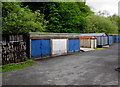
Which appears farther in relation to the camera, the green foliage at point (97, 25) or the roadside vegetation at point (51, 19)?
the green foliage at point (97, 25)

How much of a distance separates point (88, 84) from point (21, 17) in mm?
10035

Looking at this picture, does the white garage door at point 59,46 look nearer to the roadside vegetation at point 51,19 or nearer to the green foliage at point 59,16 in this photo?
the roadside vegetation at point 51,19

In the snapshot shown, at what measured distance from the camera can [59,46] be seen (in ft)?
54.9

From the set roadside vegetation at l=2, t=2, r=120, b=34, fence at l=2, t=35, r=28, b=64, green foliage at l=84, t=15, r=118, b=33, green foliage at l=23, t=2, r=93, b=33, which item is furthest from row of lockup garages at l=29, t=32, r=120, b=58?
green foliage at l=84, t=15, r=118, b=33

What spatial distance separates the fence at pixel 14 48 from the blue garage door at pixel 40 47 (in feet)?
3.39

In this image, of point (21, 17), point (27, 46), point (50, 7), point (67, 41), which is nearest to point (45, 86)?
point (27, 46)

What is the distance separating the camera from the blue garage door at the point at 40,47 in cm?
1359

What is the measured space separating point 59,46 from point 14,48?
6490mm

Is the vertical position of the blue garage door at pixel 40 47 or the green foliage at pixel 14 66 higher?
the blue garage door at pixel 40 47

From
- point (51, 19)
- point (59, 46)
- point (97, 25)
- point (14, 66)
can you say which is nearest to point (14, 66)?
point (14, 66)

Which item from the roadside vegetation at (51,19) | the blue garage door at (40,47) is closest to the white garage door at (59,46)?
the blue garage door at (40,47)

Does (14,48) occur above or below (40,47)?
above

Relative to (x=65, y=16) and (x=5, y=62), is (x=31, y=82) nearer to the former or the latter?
(x=5, y=62)

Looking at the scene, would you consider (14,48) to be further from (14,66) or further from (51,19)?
(51,19)
